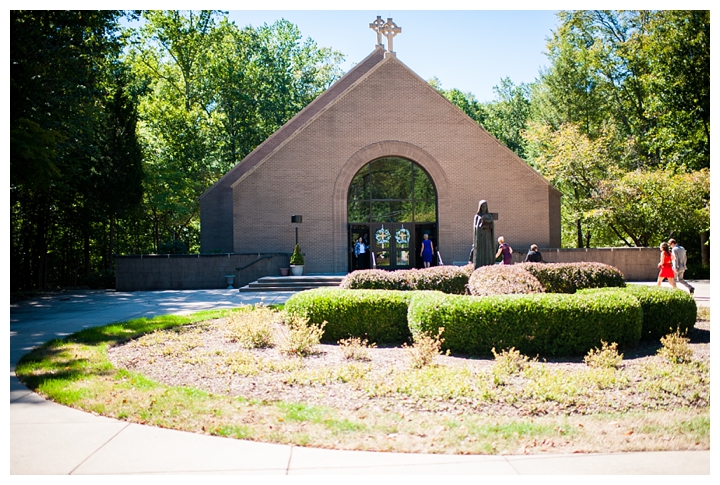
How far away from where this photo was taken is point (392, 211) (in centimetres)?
2566

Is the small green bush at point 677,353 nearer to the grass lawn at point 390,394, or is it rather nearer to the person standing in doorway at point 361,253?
the grass lawn at point 390,394

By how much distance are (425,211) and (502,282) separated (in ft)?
49.9

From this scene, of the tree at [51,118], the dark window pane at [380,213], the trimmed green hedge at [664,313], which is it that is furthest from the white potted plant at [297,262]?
the trimmed green hedge at [664,313]

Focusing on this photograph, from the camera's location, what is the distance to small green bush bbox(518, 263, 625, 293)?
1204 centimetres

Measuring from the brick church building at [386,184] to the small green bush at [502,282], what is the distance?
44.6ft

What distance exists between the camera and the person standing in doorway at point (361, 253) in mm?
24672

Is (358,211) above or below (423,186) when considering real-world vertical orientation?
below

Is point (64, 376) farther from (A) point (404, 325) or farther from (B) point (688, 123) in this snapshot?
(B) point (688, 123)

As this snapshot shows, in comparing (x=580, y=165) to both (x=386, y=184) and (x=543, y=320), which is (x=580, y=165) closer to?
(x=386, y=184)

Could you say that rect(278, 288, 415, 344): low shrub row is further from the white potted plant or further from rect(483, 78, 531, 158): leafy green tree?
rect(483, 78, 531, 158): leafy green tree

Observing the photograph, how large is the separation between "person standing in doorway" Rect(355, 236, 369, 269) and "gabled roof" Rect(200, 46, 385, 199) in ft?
22.2

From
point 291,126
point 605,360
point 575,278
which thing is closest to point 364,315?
point 605,360

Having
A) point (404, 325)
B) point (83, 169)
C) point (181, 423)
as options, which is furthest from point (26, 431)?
point (83, 169)

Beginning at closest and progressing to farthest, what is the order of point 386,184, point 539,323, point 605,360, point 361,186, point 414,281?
point 605,360
point 539,323
point 414,281
point 361,186
point 386,184
